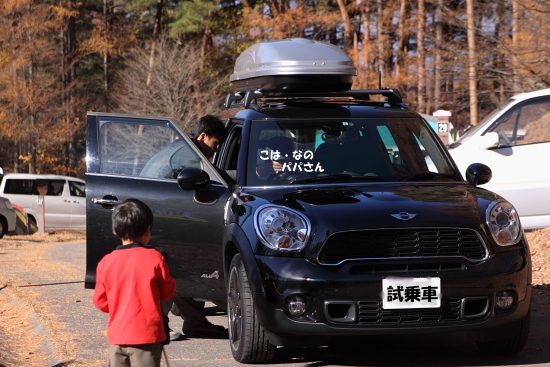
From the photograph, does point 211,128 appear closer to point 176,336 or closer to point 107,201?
point 107,201

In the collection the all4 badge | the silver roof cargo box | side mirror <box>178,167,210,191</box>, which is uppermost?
the silver roof cargo box

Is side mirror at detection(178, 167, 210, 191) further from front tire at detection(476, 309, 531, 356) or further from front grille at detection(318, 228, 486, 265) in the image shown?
front tire at detection(476, 309, 531, 356)

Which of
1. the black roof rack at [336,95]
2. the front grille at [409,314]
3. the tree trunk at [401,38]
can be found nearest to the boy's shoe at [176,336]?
→ the black roof rack at [336,95]

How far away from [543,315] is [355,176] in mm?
2645

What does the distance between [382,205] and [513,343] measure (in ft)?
4.43

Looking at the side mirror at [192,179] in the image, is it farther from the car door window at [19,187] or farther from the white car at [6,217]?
the car door window at [19,187]

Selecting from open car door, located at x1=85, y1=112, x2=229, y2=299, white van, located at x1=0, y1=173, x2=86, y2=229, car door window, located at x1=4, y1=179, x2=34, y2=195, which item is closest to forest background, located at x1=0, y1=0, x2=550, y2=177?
white van, located at x1=0, y1=173, x2=86, y2=229

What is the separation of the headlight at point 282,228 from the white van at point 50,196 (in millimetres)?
21369

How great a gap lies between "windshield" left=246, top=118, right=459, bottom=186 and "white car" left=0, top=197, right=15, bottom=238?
1751cm

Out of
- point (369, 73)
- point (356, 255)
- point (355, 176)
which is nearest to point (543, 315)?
point (355, 176)

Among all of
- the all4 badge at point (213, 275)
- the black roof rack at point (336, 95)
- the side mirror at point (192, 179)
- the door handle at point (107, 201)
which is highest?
the black roof rack at point (336, 95)

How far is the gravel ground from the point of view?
5715 millimetres

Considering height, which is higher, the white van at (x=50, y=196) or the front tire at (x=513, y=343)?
the front tire at (x=513, y=343)

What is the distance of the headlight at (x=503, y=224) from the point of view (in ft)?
16.5
